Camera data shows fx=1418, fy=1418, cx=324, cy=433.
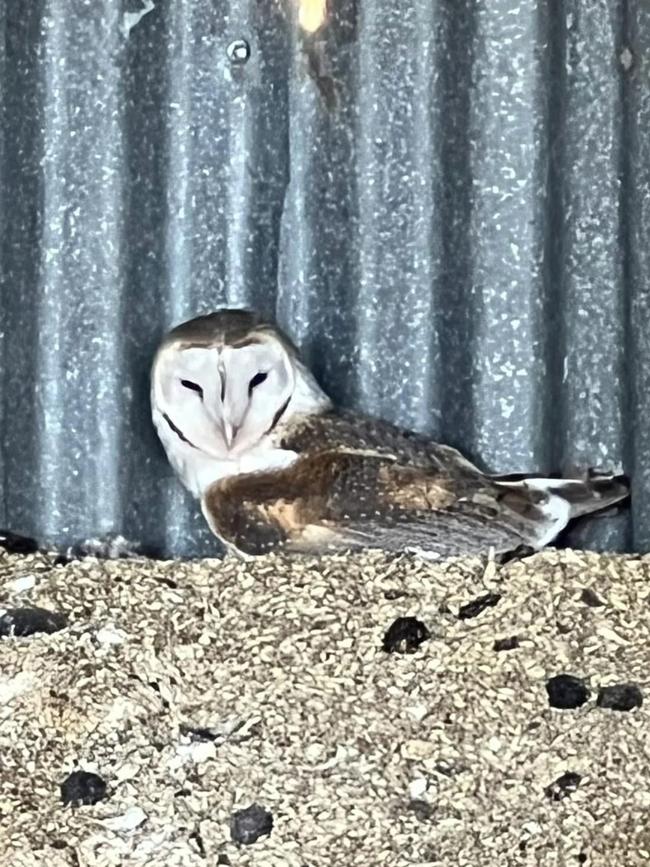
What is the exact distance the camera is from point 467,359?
55.7 inches

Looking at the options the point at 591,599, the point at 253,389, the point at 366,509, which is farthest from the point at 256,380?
the point at 591,599

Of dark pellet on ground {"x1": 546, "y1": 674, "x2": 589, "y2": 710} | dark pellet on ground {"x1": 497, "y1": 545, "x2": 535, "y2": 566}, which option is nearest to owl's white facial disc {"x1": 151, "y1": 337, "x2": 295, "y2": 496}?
dark pellet on ground {"x1": 497, "y1": 545, "x2": 535, "y2": 566}

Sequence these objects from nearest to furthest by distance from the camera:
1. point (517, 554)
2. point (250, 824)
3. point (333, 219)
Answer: point (250, 824)
point (517, 554)
point (333, 219)

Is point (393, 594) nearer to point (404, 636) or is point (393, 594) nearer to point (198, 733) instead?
point (404, 636)

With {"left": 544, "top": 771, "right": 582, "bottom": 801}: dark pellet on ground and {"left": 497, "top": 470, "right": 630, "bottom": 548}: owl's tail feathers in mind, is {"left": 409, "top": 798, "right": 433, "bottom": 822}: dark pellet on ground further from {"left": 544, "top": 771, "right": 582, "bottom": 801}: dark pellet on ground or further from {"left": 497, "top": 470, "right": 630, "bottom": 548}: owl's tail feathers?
{"left": 497, "top": 470, "right": 630, "bottom": 548}: owl's tail feathers

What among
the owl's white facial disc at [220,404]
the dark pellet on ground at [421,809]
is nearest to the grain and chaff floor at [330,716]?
the dark pellet on ground at [421,809]

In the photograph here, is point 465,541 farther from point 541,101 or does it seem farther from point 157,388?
point 541,101

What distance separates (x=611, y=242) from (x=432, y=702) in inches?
19.9

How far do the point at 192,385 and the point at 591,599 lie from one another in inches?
16.8

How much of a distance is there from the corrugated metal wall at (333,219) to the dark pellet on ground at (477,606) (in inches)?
7.1

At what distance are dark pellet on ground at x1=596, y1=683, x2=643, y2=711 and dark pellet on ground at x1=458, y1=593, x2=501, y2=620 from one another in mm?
121

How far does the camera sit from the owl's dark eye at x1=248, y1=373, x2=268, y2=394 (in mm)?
1383

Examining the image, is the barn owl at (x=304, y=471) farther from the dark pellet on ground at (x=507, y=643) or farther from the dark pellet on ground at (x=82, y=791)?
the dark pellet on ground at (x=82, y=791)

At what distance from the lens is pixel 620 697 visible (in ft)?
4.08
